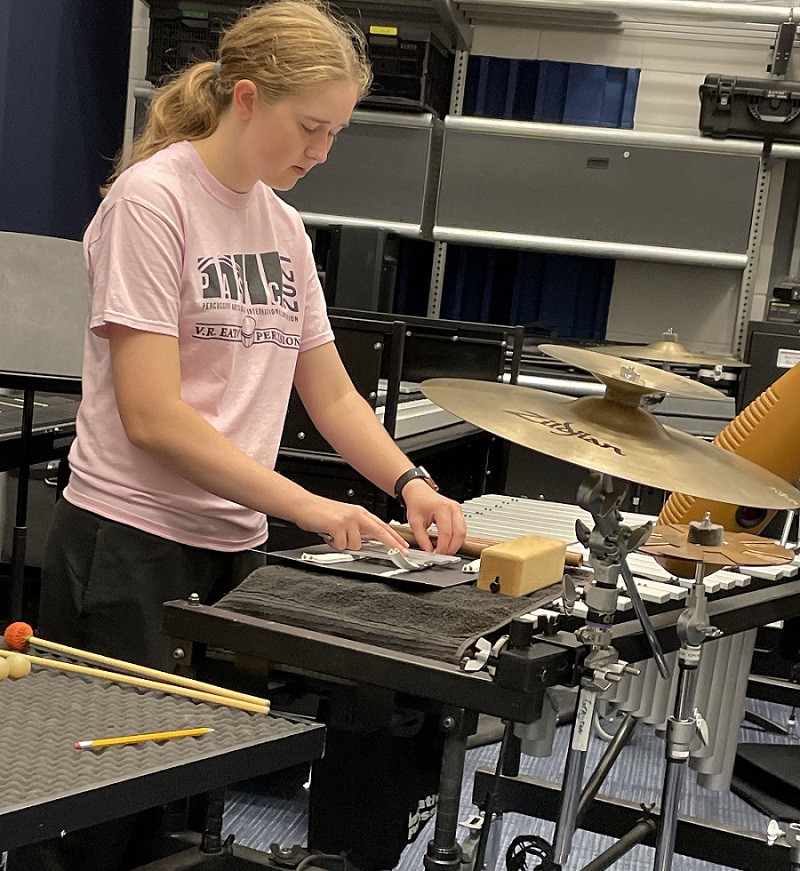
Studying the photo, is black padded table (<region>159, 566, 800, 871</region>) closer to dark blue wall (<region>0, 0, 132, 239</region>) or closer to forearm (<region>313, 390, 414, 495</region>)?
forearm (<region>313, 390, 414, 495</region>)

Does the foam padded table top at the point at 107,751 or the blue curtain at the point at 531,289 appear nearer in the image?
the foam padded table top at the point at 107,751

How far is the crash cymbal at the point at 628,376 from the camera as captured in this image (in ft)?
4.11

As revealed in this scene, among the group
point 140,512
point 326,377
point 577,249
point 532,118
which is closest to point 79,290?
point 326,377

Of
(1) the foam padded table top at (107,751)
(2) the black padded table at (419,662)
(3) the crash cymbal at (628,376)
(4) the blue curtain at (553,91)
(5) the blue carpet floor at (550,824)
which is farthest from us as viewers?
(4) the blue curtain at (553,91)

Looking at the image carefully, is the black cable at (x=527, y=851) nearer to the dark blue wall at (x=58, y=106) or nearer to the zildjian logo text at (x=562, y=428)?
the zildjian logo text at (x=562, y=428)

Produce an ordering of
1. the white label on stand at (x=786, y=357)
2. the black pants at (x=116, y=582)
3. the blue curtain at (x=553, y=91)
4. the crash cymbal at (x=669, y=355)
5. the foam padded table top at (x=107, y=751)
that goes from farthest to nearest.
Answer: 1. the blue curtain at (x=553, y=91)
2. the white label on stand at (x=786, y=357)
3. the crash cymbal at (x=669, y=355)
4. the black pants at (x=116, y=582)
5. the foam padded table top at (x=107, y=751)

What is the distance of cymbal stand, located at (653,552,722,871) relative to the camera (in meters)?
1.37

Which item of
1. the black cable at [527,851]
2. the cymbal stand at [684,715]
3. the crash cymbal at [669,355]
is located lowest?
the black cable at [527,851]

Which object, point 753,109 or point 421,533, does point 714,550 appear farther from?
point 753,109

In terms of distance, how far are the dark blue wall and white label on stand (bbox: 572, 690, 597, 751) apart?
291 centimetres

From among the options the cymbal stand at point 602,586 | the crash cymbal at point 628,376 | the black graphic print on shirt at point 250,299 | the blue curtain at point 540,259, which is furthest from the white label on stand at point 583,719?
the blue curtain at point 540,259

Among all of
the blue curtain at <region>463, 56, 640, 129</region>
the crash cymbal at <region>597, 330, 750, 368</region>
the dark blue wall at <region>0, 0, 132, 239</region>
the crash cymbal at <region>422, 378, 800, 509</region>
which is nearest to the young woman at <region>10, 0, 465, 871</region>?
the crash cymbal at <region>422, 378, 800, 509</region>

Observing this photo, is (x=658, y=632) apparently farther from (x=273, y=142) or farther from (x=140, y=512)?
(x=273, y=142)

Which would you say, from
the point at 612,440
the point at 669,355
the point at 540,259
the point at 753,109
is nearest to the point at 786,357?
the point at 669,355
